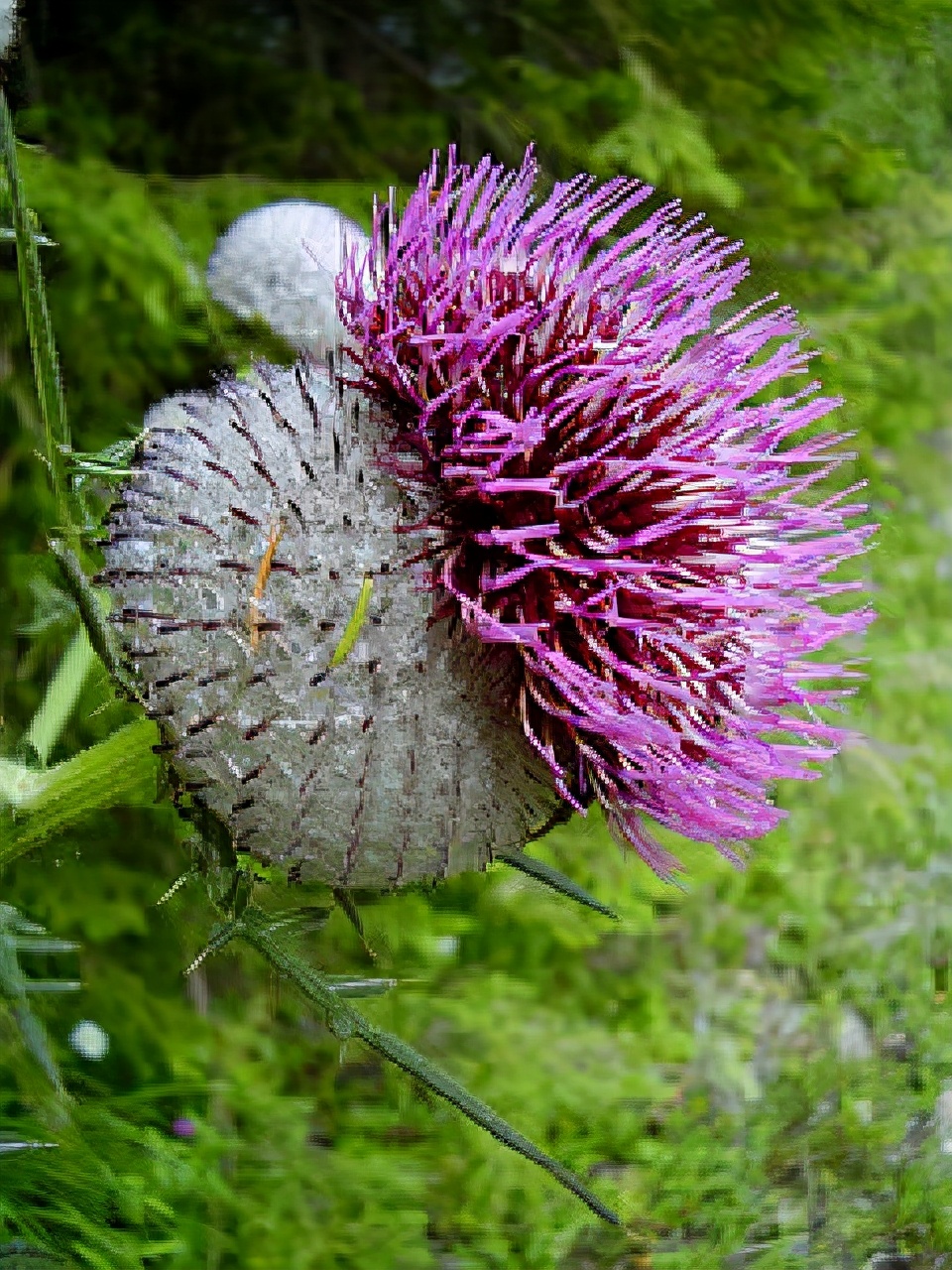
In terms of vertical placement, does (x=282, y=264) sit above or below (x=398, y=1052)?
above

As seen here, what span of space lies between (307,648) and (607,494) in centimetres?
19

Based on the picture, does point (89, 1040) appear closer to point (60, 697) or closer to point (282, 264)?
point (60, 697)

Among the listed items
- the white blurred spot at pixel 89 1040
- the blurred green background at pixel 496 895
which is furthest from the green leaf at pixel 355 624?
the white blurred spot at pixel 89 1040

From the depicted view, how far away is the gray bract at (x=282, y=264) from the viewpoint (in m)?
0.99

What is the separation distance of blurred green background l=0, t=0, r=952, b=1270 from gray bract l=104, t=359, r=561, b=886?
44cm

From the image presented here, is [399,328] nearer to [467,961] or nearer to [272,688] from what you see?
[272,688]

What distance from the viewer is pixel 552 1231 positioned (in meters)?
1.49

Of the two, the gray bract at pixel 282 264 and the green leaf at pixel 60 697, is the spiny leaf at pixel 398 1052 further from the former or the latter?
the gray bract at pixel 282 264

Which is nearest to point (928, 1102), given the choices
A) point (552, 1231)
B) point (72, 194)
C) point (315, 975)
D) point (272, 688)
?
point (552, 1231)

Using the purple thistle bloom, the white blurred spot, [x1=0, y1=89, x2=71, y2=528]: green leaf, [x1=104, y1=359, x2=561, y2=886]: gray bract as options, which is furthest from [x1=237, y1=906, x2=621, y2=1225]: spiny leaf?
the white blurred spot

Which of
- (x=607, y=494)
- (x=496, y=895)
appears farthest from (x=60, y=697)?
(x=496, y=895)

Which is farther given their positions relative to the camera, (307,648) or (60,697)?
(60,697)

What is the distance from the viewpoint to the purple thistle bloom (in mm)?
627

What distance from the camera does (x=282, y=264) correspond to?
3.43 ft
